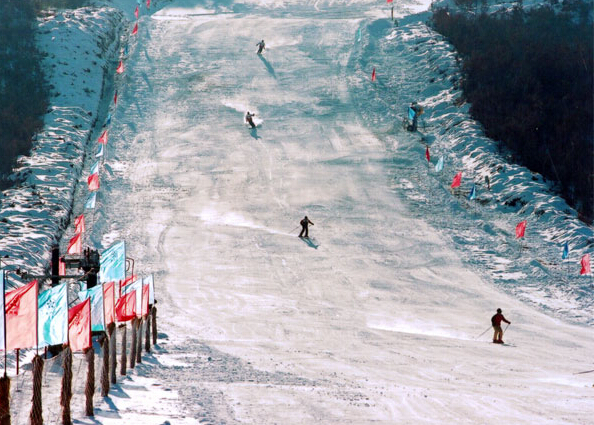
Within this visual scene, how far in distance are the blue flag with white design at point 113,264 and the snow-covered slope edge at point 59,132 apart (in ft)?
36.7

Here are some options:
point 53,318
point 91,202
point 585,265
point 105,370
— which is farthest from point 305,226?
point 53,318

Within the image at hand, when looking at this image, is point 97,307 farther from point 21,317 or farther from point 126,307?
point 126,307

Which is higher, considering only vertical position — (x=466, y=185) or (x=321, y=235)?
(x=466, y=185)

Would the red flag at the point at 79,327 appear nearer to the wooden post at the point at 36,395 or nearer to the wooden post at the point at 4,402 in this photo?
the wooden post at the point at 36,395

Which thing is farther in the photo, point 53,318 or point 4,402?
point 53,318

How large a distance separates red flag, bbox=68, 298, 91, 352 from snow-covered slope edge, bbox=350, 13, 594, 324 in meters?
17.3

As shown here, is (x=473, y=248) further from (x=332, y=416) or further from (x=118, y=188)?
(x=332, y=416)

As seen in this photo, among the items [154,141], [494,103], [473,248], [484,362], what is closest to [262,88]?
[154,141]

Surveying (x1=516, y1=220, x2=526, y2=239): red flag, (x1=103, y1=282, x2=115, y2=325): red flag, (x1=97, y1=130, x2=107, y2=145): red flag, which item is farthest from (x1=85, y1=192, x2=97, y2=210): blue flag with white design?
(x1=103, y1=282, x2=115, y2=325): red flag

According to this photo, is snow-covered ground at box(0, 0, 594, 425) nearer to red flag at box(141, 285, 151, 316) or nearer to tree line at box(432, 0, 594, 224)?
red flag at box(141, 285, 151, 316)

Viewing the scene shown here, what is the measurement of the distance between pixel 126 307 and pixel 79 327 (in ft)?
14.9

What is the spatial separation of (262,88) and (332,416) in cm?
3768

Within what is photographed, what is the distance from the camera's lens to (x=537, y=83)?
153ft

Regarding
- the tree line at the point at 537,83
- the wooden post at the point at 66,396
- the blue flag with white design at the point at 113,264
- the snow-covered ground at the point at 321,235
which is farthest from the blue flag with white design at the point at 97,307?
the tree line at the point at 537,83
